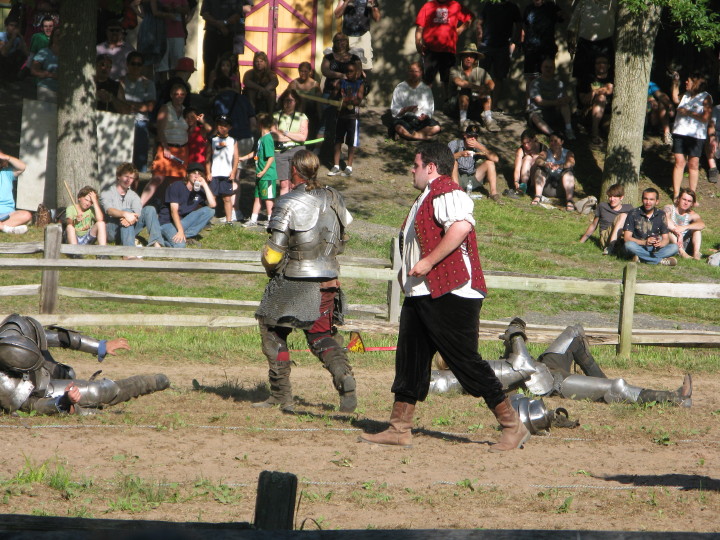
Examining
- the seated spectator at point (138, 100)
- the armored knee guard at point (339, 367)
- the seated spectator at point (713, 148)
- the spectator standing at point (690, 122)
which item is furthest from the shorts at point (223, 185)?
the seated spectator at point (713, 148)

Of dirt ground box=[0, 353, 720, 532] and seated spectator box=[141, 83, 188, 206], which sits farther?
seated spectator box=[141, 83, 188, 206]

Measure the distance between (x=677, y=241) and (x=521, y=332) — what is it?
253 inches

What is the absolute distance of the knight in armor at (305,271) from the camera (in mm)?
6625

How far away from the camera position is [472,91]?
17.1m

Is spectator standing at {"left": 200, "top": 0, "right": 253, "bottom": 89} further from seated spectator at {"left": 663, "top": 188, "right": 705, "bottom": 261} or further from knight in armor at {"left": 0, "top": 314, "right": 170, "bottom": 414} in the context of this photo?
knight in armor at {"left": 0, "top": 314, "right": 170, "bottom": 414}

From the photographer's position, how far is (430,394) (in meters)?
7.58

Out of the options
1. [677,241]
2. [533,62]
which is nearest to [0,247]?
[677,241]

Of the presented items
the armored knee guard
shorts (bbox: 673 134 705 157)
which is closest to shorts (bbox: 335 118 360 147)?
shorts (bbox: 673 134 705 157)

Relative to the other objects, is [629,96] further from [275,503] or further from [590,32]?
[275,503]

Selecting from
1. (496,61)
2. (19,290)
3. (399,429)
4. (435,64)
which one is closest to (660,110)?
(496,61)

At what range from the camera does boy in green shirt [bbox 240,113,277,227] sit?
13.2 m

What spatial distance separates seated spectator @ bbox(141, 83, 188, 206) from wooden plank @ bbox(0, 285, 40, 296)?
3.53 metres

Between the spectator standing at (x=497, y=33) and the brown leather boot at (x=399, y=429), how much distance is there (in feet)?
40.1

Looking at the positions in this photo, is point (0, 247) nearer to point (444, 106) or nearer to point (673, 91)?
point (444, 106)
